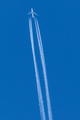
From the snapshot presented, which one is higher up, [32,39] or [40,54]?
[32,39]

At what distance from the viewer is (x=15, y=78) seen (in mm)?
4086

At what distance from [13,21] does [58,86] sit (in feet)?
6.82

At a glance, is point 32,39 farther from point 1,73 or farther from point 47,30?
point 1,73

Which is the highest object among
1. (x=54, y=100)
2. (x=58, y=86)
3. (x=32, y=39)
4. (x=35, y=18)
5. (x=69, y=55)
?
(x=35, y=18)

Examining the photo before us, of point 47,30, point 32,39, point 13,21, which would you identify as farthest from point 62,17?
point 13,21

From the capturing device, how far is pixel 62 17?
421 centimetres

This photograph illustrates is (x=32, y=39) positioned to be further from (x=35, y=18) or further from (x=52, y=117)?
(x=52, y=117)

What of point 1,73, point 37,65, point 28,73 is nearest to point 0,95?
point 1,73

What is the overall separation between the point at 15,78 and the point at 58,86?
1126mm

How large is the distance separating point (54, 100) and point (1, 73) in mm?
1530

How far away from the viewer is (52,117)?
3.97 metres

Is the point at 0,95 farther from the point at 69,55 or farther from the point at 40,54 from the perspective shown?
the point at 69,55

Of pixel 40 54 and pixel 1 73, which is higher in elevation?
pixel 40 54

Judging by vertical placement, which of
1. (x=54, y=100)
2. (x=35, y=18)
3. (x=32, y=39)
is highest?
(x=35, y=18)
